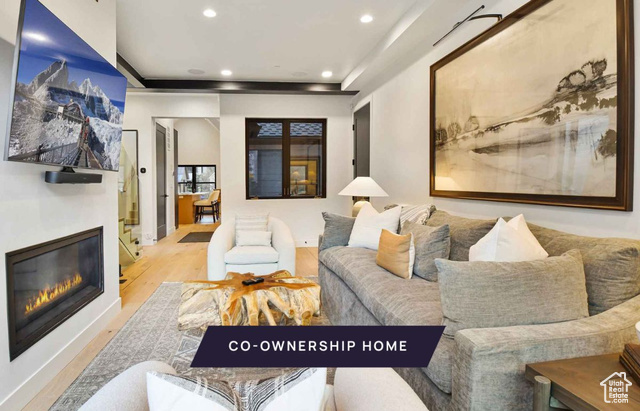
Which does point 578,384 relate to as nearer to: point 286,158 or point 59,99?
point 59,99

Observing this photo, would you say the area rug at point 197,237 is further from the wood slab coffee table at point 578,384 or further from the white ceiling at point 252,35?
the wood slab coffee table at point 578,384

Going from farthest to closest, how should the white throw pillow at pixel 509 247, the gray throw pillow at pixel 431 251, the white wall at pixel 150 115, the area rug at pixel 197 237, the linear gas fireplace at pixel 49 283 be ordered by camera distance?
1. the area rug at pixel 197 237
2. the white wall at pixel 150 115
3. the gray throw pillow at pixel 431 251
4. the linear gas fireplace at pixel 49 283
5. the white throw pillow at pixel 509 247

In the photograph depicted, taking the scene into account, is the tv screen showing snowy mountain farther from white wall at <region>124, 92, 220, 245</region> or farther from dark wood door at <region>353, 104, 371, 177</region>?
white wall at <region>124, 92, 220, 245</region>

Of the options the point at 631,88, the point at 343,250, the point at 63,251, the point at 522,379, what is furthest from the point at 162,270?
the point at 631,88

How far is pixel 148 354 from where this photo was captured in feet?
7.98

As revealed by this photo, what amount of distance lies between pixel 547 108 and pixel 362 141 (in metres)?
3.91

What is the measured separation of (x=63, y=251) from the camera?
246 centimetres

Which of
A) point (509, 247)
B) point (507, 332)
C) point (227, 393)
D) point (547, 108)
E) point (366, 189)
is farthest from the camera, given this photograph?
point (366, 189)

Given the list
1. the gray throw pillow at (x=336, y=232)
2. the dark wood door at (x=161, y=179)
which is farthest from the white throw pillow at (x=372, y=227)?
the dark wood door at (x=161, y=179)

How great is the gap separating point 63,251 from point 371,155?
3893mm

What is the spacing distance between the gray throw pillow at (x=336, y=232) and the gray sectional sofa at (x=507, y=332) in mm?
1185

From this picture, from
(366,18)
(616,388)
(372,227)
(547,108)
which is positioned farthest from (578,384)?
(366,18)

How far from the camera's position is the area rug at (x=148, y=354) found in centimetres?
207

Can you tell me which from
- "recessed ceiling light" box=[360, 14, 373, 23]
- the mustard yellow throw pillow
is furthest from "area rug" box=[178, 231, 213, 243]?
the mustard yellow throw pillow
